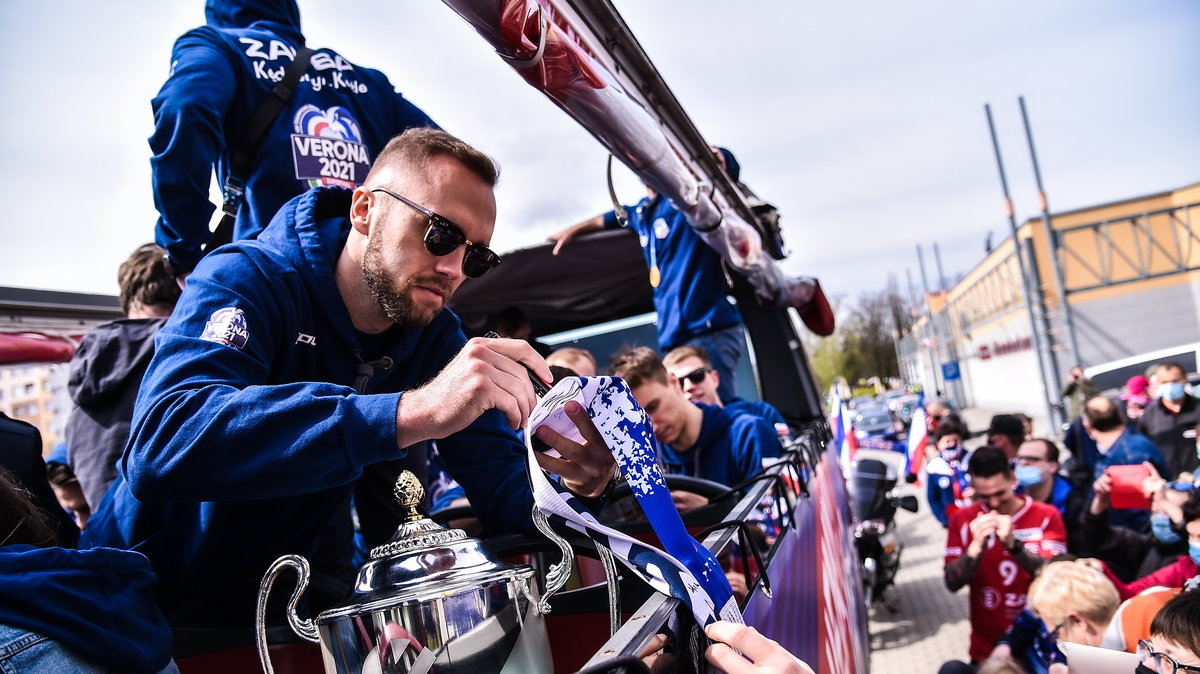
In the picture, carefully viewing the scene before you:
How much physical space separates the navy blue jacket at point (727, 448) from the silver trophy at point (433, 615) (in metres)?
2.24

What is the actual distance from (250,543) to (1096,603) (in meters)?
3.06

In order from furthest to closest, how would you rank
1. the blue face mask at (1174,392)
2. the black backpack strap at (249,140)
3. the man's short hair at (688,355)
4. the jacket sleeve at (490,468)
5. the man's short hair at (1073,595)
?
the blue face mask at (1174,392) → the man's short hair at (688,355) → the man's short hair at (1073,595) → the black backpack strap at (249,140) → the jacket sleeve at (490,468)

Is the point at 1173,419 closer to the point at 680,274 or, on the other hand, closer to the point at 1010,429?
the point at 1010,429

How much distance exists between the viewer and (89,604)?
3.81ft

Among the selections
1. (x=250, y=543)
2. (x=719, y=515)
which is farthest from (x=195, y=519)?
(x=719, y=515)

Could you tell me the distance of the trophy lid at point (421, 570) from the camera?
1134 millimetres

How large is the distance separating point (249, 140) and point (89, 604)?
69.7 inches

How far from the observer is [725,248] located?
3748 mm

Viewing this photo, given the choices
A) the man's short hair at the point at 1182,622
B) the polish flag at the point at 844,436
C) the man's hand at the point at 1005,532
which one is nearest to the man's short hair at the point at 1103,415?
the polish flag at the point at 844,436

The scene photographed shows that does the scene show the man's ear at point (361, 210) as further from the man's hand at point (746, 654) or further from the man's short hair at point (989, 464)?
the man's short hair at point (989, 464)

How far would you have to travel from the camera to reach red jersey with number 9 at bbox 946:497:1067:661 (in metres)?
4.48

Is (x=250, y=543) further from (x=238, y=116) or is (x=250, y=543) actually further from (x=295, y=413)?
(x=238, y=116)

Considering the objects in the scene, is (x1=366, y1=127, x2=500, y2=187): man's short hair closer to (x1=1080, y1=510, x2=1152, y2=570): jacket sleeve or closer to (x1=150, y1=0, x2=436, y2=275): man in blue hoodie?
(x1=150, y1=0, x2=436, y2=275): man in blue hoodie

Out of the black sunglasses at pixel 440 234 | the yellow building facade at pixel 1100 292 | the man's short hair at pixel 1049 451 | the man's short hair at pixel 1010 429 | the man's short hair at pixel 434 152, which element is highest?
the yellow building facade at pixel 1100 292
